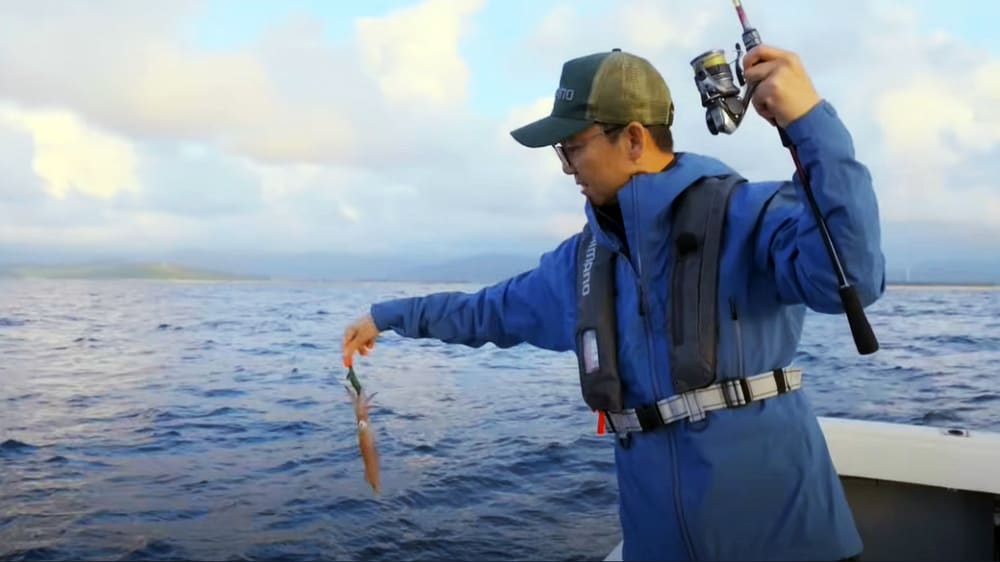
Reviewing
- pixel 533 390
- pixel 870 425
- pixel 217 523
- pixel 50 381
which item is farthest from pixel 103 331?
pixel 870 425

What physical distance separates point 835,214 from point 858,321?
1.01 feet

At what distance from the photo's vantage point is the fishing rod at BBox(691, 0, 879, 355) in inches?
70.6

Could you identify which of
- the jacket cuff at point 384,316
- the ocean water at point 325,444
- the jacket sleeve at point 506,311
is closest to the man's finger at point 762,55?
the jacket sleeve at point 506,311

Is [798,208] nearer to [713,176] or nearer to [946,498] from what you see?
[713,176]

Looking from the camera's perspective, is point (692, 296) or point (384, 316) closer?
A: point (692, 296)

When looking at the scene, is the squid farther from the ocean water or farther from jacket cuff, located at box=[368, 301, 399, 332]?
the ocean water

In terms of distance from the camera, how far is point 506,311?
2916mm

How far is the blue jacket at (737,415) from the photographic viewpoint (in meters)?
2.08

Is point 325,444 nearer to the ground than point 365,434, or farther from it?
nearer to the ground

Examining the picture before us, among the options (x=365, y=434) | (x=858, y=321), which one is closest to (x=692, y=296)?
(x=858, y=321)

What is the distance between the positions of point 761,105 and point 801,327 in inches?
29.7

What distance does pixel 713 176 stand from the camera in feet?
7.38

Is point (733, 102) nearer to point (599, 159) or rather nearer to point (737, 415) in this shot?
point (599, 159)

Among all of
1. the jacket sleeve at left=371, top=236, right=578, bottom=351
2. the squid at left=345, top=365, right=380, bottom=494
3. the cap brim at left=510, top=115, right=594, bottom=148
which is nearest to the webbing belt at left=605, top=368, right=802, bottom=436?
the jacket sleeve at left=371, top=236, right=578, bottom=351
